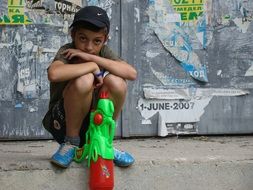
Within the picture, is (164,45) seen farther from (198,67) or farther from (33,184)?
(33,184)

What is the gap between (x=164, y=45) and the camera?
5051 mm

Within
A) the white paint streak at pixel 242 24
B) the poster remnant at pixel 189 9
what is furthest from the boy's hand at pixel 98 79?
the white paint streak at pixel 242 24

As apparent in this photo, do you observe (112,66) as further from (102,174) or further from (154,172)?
(154,172)

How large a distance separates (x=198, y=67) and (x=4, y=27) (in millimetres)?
1735

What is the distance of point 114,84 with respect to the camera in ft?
10.6

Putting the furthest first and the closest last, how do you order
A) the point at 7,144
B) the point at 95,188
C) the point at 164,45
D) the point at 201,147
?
the point at 164,45 < the point at 7,144 < the point at 201,147 < the point at 95,188

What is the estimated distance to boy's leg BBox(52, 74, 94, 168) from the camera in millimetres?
3170

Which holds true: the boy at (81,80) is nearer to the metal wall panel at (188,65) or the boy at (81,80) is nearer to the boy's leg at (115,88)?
the boy's leg at (115,88)

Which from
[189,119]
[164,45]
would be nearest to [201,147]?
[189,119]

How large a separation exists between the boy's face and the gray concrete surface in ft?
2.26

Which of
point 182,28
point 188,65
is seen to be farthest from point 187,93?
point 182,28

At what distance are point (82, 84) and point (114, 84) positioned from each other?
0.19m

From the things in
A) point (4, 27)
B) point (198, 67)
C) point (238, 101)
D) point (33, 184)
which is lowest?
point (33, 184)

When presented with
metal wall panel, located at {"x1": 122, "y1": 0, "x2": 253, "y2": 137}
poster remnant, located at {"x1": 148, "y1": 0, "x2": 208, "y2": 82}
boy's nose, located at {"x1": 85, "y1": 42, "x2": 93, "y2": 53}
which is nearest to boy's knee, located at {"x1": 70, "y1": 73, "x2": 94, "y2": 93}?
boy's nose, located at {"x1": 85, "y1": 42, "x2": 93, "y2": 53}
